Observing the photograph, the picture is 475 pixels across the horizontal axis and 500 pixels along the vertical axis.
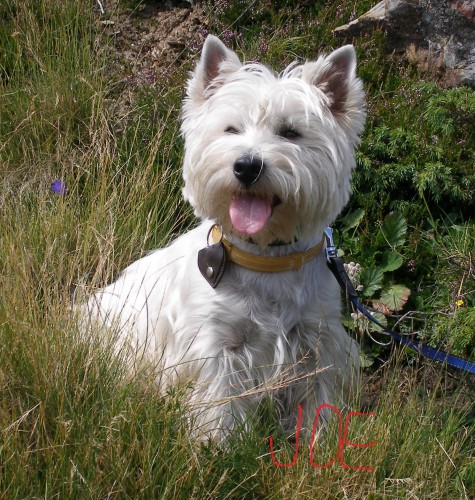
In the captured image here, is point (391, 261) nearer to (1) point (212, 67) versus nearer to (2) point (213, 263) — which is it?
(2) point (213, 263)

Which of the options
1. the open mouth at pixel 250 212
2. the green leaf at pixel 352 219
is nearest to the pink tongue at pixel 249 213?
the open mouth at pixel 250 212

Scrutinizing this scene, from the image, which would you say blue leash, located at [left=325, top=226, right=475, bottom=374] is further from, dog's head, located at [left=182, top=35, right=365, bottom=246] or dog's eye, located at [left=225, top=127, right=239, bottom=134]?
dog's eye, located at [left=225, top=127, right=239, bottom=134]

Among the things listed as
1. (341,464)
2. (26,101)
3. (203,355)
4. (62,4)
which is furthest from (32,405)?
(62,4)

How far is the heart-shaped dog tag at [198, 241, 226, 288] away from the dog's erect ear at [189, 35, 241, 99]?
2.29ft

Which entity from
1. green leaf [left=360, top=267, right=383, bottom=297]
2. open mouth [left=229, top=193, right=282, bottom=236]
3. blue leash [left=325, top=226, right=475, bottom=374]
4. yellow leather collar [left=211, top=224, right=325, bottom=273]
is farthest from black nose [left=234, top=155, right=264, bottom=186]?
green leaf [left=360, top=267, right=383, bottom=297]

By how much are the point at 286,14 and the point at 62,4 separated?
63.0 inches

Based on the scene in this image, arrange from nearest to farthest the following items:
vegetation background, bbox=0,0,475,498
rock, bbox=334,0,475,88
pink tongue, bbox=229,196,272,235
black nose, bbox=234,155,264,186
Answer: vegetation background, bbox=0,0,475,498, black nose, bbox=234,155,264,186, pink tongue, bbox=229,196,272,235, rock, bbox=334,0,475,88

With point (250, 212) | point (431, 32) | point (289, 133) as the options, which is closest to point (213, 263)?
point (250, 212)

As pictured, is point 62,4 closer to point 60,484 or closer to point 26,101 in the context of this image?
point 26,101

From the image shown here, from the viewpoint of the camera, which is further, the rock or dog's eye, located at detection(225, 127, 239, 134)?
the rock

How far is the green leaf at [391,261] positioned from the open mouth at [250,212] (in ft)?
5.06

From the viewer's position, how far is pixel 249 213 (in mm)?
3154

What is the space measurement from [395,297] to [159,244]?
1.39 meters

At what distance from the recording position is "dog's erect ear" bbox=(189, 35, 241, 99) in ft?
11.4
